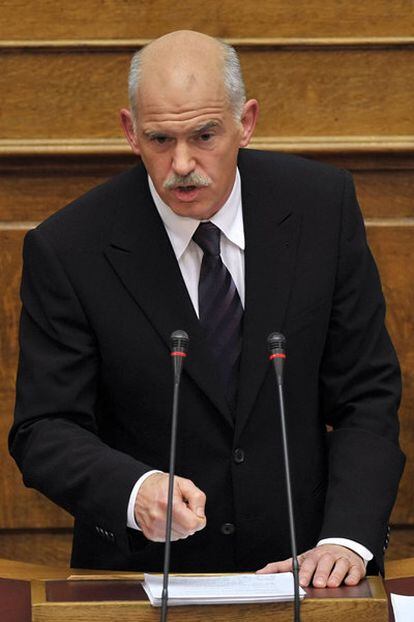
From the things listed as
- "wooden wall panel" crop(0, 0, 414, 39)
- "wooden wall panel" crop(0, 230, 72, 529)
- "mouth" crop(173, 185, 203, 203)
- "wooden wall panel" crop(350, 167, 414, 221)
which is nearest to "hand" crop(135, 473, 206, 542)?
"mouth" crop(173, 185, 203, 203)

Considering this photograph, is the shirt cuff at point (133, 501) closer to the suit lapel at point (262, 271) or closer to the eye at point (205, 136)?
the suit lapel at point (262, 271)

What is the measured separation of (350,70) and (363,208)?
313mm

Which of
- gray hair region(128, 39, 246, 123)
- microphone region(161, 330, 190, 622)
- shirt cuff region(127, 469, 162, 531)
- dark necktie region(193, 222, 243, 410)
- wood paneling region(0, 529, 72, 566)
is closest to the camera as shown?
microphone region(161, 330, 190, 622)

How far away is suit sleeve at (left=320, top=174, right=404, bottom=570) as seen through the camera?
218 centimetres

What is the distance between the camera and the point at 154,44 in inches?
85.3

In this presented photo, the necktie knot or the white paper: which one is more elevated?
the necktie knot

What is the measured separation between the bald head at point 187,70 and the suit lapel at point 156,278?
21cm

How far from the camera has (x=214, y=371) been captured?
2.22m

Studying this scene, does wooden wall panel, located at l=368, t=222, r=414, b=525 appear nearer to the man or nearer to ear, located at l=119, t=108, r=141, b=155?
the man

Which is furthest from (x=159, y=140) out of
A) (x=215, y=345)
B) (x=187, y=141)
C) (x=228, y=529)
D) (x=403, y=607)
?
(x=403, y=607)

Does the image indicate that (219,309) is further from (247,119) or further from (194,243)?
(247,119)

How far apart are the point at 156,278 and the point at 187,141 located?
11.3 inches

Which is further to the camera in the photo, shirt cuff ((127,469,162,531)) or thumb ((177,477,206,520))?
shirt cuff ((127,469,162,531))

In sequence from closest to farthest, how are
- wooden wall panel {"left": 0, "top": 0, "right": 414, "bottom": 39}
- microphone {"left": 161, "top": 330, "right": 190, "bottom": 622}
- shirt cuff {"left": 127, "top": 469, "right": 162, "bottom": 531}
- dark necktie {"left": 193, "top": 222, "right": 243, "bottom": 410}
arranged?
1. microphone {"left": 161, "top": 330, "right": 190, "bottom": 622}
2. shirt cuff {"left": 127, "top": 469, "right": 162, "bottom": 531}
3. dark necktie {"left": 193, "top": 222, "right": 243, "bottom": 410}
4. wooden wall panel {"left": 0, "top": 0, "right": 414, "bottom": 39}
